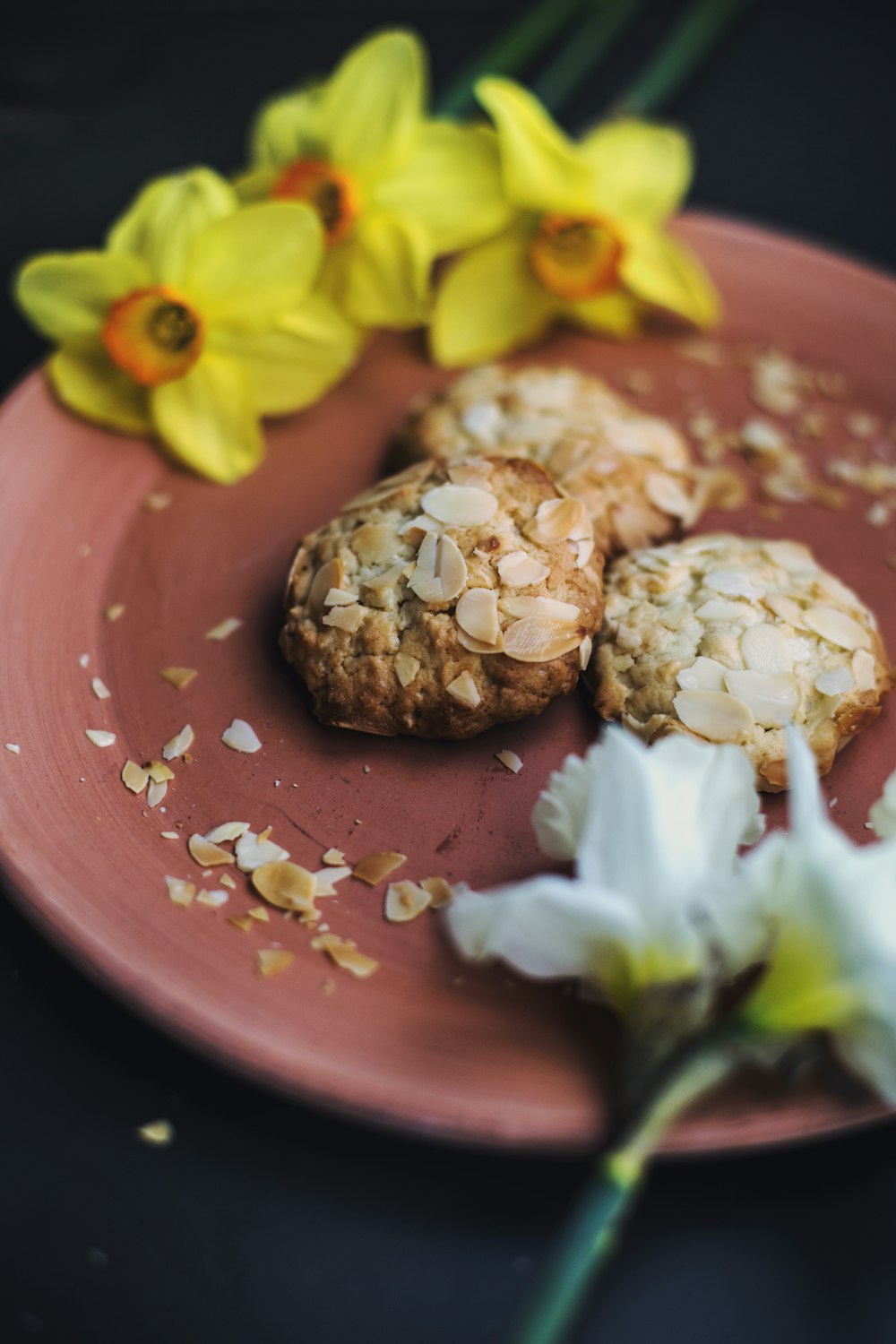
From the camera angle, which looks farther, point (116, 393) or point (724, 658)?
point (116, 393)

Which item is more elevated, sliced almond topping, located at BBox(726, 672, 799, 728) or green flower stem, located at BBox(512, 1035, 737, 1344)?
sliced almond topping, located at BBox(726, 672, 799, 728)

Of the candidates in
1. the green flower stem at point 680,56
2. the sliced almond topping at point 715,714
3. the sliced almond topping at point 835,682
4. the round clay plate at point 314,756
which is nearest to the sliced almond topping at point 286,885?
the round clay plate at point 314,756

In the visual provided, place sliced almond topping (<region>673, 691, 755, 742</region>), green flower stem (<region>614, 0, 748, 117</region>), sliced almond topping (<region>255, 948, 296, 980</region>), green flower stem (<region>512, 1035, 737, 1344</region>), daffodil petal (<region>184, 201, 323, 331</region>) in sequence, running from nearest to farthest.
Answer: green flower stem (<region>512, 1035, 737, 1344</region>)
sliced almond topping (<region>255, 948, 296, 980</region>)
sliced almond topping (<region>673, 691, 755, 742</region>)
daffodil petal (<region>184, 201, 323, 331</region>)
green flower stem (<region>614, 0, 748, 117</region>)

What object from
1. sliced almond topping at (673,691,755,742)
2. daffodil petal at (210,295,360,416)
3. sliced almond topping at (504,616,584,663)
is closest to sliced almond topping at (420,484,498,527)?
sliced almond topping at (504,616,584,663)

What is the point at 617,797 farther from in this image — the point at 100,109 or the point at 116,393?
the point at 100,109

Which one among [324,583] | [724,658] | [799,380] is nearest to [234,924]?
[324,583]

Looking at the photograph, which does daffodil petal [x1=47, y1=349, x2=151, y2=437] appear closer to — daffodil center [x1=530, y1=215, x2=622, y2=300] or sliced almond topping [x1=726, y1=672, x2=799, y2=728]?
daffodil center [x1=530, y1=215, x2=622, y2=300]

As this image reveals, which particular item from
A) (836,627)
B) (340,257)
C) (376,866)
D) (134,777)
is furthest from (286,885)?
(340,257)

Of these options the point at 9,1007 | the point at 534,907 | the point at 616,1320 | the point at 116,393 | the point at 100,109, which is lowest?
the point at 616,1320
